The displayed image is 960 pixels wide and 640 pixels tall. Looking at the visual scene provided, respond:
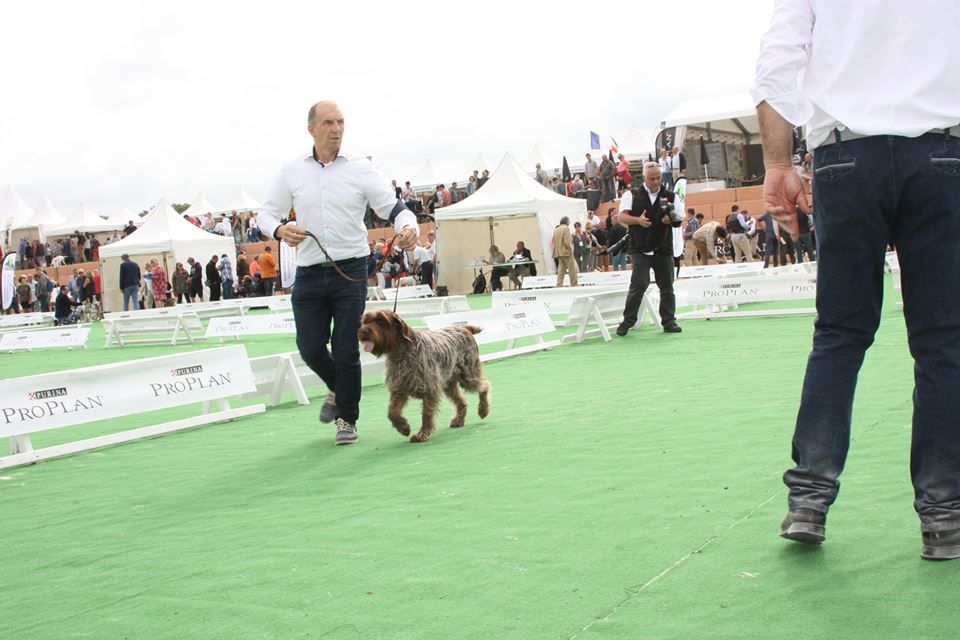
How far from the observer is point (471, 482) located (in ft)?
17.0

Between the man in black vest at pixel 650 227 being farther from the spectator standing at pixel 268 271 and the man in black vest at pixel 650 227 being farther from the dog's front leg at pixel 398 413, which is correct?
the spectator standing at pixel 268 271

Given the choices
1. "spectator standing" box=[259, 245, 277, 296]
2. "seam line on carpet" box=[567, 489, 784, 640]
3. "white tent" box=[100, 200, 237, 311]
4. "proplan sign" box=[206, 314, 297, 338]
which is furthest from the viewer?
"white tent" box=[100, 200, 237, 311]

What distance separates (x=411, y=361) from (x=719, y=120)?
30.3 meters

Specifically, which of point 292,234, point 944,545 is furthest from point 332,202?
point 944,545

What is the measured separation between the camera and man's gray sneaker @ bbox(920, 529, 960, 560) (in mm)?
3125

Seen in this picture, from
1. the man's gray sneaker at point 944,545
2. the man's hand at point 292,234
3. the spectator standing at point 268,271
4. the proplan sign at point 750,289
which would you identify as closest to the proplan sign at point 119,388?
the man's hand at point 292,234

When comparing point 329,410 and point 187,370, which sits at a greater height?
point 187,370

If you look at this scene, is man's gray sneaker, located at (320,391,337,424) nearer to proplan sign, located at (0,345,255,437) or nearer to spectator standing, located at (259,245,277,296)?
proplan sign, located at (0,345,255,437)

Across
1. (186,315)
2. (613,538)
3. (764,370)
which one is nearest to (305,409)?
(764,370)

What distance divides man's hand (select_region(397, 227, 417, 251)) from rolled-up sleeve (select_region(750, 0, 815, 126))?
3.40 meters

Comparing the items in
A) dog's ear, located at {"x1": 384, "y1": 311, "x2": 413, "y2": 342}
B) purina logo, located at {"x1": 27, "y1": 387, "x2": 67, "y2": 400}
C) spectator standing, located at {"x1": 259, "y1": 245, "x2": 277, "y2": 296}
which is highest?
spectator standing, located at {"x1": 259, "y1": 245, "x2": 277, "y2": 296}

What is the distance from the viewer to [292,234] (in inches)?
254

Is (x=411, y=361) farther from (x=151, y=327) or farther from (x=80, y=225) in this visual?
(x=80, y=225)

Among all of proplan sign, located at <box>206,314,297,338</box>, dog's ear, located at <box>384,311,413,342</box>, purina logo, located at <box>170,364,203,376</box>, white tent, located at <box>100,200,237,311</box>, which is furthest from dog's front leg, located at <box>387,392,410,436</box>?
white tent, located at <box>100,200,237,311</box>
